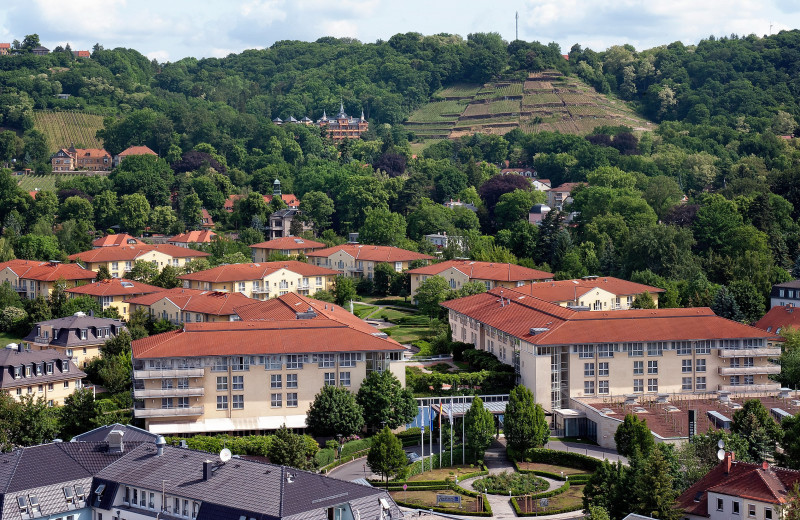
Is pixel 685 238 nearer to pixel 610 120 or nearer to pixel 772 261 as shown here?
pixel 772 261

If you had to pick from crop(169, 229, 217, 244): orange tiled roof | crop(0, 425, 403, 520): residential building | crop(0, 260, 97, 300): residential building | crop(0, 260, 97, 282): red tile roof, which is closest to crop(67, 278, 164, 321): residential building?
crop(0, 260, 97, 300): residential building

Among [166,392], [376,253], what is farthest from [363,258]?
[166,392]

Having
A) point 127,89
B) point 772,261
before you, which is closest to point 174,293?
point 772,261

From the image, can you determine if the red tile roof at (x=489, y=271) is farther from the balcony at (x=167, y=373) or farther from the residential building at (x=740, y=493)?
the residential building at (x=740, y=493)

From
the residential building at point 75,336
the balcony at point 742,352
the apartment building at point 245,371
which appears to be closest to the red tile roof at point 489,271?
the balcony at point 742,352

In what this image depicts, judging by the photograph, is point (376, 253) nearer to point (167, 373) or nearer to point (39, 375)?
point (39, 375)

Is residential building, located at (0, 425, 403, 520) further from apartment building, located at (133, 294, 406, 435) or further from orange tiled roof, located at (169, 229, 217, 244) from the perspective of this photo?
orange tiled roof, located at (169, 229, 217, 244)
